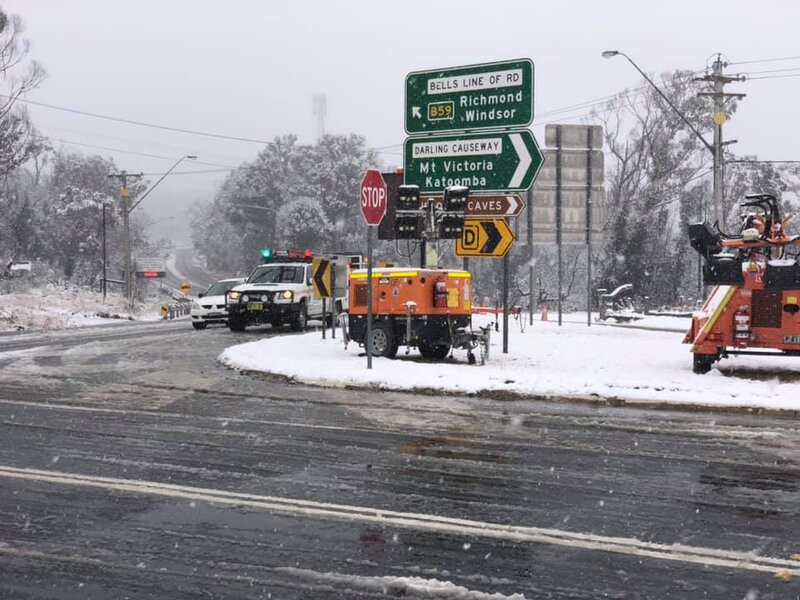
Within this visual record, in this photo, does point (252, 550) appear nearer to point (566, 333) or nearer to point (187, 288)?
point (566, 333)

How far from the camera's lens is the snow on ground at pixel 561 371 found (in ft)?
34.4

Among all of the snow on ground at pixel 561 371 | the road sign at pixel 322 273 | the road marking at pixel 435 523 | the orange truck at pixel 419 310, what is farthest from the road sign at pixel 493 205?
the road marking at pixel 435 523

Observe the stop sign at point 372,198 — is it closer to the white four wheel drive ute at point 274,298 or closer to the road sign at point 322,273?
the road sign at point 322,273

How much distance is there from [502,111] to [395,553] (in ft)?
39.4

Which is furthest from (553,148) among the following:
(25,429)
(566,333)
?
(25,429)

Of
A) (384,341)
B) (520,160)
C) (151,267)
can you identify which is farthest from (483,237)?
(151,267)

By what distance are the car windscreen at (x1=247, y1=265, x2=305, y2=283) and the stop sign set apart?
10.1 metres

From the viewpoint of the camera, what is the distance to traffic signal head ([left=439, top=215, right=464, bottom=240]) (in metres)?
14.9

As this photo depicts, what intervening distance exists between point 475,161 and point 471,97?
46.6 inches

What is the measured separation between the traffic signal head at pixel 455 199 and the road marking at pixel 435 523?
9.98 meters

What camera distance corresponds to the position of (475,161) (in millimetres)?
15695

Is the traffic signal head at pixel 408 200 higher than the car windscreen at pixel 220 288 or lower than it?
higher

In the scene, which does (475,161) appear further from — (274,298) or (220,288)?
(220,288)

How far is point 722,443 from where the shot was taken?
7.70m
